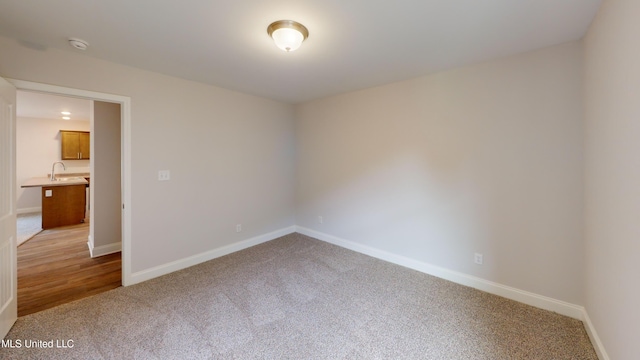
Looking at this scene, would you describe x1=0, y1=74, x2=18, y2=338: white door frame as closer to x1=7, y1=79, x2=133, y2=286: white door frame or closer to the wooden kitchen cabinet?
x1=7, y1=79, x2=133, y2=286: white door frame

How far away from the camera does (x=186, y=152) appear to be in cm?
317

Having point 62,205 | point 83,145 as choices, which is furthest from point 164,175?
point 83,145

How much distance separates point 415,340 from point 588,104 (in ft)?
7.51

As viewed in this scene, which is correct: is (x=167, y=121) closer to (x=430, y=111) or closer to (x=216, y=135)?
(x=216, y=135)

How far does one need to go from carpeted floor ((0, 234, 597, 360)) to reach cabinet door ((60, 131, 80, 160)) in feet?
19.7

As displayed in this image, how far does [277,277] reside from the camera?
2.92m

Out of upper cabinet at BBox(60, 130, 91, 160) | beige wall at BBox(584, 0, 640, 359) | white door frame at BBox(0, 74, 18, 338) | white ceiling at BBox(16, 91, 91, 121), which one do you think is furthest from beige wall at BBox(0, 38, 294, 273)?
upper cabinet at BBox(60, 130, 91, 160)

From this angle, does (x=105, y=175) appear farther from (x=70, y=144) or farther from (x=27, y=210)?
(x=27, y=210)

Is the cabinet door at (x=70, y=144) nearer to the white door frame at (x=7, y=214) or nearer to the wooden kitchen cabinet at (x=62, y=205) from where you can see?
the wooden kitchen cabinet at (x=62, y=205)

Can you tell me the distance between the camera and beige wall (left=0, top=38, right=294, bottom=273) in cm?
244

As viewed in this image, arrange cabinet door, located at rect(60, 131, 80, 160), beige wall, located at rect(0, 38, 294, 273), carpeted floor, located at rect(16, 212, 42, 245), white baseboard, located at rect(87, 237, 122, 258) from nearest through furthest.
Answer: beige wall, located at rect(0, 38, 294, 273)
white baseboard, located at rect(87, 237, 122, 258)
carpeted floor, located at rect(16, 212, 42, 245)
cabinet door, located at rect(60, 131, 80, 160)

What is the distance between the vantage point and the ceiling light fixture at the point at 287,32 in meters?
1.83

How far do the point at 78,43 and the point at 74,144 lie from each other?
6.10 meters

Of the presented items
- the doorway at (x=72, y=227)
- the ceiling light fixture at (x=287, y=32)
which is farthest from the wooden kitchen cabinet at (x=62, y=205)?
the ceiling light fixture at (x=287, y=32)
